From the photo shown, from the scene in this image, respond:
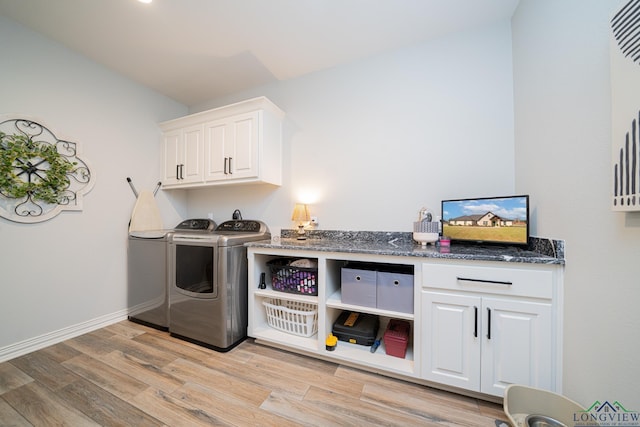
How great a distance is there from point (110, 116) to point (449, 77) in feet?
10.7

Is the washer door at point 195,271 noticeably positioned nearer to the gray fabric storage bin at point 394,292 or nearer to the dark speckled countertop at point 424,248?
the dark speckled countertop at point 424,248

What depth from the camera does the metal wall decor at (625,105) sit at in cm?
70

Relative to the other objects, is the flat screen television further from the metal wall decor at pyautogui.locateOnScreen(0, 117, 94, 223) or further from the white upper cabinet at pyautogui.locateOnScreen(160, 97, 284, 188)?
the metal wall decor at pyautogui.locateOnScreen(0, 117, 94, 223)

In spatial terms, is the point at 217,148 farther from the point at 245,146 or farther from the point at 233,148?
the point at 245,146

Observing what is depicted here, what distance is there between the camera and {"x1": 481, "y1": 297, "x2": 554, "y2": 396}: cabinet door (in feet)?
3.57

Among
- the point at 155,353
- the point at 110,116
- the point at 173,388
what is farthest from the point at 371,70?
the point at 155,353

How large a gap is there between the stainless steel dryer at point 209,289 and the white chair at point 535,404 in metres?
1.76

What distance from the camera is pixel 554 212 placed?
1.17 meters

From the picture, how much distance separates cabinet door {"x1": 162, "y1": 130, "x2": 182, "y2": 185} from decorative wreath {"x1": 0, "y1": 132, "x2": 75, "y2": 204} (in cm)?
79

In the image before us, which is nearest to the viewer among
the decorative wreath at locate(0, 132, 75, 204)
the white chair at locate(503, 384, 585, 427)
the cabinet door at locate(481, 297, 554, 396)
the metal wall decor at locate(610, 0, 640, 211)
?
the metal wall decor at locate(610, 0, 640, 211)

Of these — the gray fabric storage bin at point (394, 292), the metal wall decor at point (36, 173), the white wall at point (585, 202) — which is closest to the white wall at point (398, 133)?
the white wall at point (585, 202)

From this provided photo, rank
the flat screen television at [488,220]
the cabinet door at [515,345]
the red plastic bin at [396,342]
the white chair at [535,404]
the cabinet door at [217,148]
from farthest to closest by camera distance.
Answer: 1. the cabinet door at [217,148]
2. the red plastic bin at [396,342]
3. the flat screen television at [488,220]
4. the cabinet door at [515,345]
5. the white chair at [535,404]

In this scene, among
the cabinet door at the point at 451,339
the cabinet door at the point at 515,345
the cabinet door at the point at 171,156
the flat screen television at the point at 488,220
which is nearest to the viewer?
the cabinet door at the point at 515,345

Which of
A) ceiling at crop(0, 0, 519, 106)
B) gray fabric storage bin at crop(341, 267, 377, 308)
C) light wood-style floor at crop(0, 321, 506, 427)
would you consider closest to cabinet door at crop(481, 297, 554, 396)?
light wood-style floor at crop(0, 321, 506, 427)
